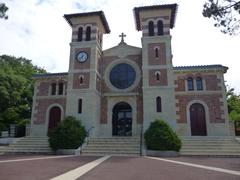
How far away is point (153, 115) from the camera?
18219 mm

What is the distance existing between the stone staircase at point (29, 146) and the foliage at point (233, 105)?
21549mm

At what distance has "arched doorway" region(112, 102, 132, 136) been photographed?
20500 mm

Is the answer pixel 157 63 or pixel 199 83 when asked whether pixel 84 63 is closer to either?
pixel 157 63

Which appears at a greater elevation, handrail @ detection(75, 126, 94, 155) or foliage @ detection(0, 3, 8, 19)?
foliage @ detection(0, 3, 8, 19)

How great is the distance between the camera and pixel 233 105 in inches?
1183

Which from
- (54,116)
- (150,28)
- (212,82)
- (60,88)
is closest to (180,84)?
(212,82)

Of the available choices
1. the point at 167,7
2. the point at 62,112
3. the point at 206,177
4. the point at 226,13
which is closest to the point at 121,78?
the point at 62,112

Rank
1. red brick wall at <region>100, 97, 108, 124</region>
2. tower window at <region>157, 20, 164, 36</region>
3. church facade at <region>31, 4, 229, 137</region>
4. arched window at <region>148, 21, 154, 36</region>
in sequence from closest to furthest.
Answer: church facade at <region>31, 4, 229, 137</region> → red brick wall at <region>100, 97, 108, 124</region> → tower window at <region>157, 20, 164, 36</region> → arched window at <region>148, 21, 154, 36</region>

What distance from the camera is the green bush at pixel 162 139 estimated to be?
47.1 feet

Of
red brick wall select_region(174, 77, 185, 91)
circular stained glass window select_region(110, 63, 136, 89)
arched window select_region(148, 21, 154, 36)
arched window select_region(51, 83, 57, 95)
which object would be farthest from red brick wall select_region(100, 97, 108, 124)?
arched window select_region(148, 21, 154, 36)

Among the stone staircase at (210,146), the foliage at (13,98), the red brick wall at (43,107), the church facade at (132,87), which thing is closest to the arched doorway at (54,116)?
the church facade at (132,87)

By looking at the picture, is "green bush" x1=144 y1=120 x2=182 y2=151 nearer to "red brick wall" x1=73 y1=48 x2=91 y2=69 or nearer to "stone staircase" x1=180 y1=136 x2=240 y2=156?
"stone staircase" x1=180 y1=136 x2=240 y2=156

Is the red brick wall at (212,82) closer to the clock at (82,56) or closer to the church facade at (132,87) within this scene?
the church facade at (132,87)

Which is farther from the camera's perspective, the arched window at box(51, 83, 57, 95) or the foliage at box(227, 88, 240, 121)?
the foliage at box(227, 88, 240, 121)
